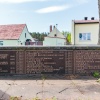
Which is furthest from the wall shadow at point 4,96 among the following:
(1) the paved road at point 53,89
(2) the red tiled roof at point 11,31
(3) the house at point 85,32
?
(2) the red tiled roof at point 11,31

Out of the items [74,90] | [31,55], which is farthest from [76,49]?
[74,90]

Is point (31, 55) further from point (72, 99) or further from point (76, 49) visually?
point (72, 99)

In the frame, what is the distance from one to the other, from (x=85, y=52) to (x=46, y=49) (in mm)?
1972

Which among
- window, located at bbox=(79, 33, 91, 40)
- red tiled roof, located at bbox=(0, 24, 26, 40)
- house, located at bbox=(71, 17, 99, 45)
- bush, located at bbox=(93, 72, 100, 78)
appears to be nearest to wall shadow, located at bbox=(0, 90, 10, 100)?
bush, located at bbox=(93, 72, 100, 78)

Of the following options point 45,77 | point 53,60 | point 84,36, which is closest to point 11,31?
point 84,36

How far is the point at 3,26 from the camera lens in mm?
37844

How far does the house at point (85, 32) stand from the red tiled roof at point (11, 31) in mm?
10620

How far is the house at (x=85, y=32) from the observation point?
27625mm

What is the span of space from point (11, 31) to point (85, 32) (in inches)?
552

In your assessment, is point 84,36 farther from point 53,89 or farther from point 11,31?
point 53,89

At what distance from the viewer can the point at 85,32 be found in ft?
91.7

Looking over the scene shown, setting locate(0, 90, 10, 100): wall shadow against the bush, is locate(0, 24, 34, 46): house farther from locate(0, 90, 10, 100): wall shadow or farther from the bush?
locate(0, 90, 10, 100): wall shadow

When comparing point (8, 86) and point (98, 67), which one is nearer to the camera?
point (8, 86)

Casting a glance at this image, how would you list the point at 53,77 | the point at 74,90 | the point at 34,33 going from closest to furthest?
the point at 74,90
the point at 53,77
the point at 34,33
